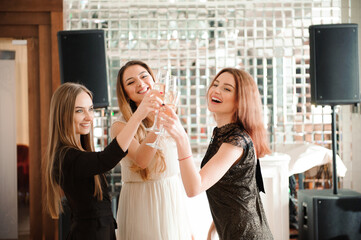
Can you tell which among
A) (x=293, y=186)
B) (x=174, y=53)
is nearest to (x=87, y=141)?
(x=174, y=53)

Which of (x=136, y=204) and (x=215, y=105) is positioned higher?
(x=215, y=105)

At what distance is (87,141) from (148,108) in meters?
0.57

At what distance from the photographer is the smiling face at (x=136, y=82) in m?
2.44

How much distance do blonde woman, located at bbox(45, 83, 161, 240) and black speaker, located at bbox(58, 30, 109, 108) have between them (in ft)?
4.93

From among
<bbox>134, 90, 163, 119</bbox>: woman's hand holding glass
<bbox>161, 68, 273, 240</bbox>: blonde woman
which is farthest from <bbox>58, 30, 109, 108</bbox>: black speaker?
<bbox>134, 90, 163, 119</bbox>: woman's hand holding glass

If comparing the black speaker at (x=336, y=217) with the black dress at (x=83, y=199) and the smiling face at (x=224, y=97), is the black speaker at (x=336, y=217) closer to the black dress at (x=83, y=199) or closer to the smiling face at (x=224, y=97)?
the smiling face at (x=224, y=97)

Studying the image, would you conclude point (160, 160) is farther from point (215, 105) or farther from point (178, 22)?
point (178, 22)

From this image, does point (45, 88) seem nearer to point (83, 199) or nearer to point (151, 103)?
point (83, 199)

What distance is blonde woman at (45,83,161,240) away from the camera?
169 cm

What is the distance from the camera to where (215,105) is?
6.57 ft

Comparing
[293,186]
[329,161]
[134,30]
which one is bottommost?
[293,186]

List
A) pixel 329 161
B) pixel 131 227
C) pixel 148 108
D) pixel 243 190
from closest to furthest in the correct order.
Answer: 1. pixel 148 108
2. pixel 243 190
3. pixel 131 227
4. pixel 329 161

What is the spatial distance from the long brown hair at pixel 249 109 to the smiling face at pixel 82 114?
70cm

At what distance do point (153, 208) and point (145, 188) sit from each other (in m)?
0.12
